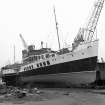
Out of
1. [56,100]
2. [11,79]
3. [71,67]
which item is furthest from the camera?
[11,79]

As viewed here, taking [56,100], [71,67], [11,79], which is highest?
[71,67]

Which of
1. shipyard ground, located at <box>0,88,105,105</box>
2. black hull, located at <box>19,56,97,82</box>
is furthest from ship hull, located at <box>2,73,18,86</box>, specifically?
shipyard ground, located at <box>0,88,105,105</box>

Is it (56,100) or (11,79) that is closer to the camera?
(56,100)

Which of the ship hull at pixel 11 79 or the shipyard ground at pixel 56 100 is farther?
the ship hull at pixel 11 79

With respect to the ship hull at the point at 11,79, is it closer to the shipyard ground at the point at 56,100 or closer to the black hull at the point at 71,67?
the black hull at the point at 71,67

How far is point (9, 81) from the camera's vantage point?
8112 cm

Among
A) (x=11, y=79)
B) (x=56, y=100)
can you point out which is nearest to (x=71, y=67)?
(x=56, y=100)

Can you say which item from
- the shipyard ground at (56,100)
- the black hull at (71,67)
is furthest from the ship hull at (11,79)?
the shipyard ground at (56,100)

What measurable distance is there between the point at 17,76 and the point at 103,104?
158 ft

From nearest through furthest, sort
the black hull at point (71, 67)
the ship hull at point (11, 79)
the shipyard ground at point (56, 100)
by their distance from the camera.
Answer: the shipyard ground at point (56, 100) < the black hull at point (71, 67) < the ship hull at point (11, 79)

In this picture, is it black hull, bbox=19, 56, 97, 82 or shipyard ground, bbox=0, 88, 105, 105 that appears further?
black hull, bbox=19, 56, 97, 82

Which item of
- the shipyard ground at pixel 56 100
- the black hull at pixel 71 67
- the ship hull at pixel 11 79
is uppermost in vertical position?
the black hull at pixel 71 67

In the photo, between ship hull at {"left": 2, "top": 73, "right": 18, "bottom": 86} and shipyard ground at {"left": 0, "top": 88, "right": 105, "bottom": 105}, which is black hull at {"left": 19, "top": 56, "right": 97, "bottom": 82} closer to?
shipyard ground at {"left": 0, "top": 88, "right": 105, "bottom": 105}

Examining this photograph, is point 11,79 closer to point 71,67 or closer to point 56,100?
point 71,67
